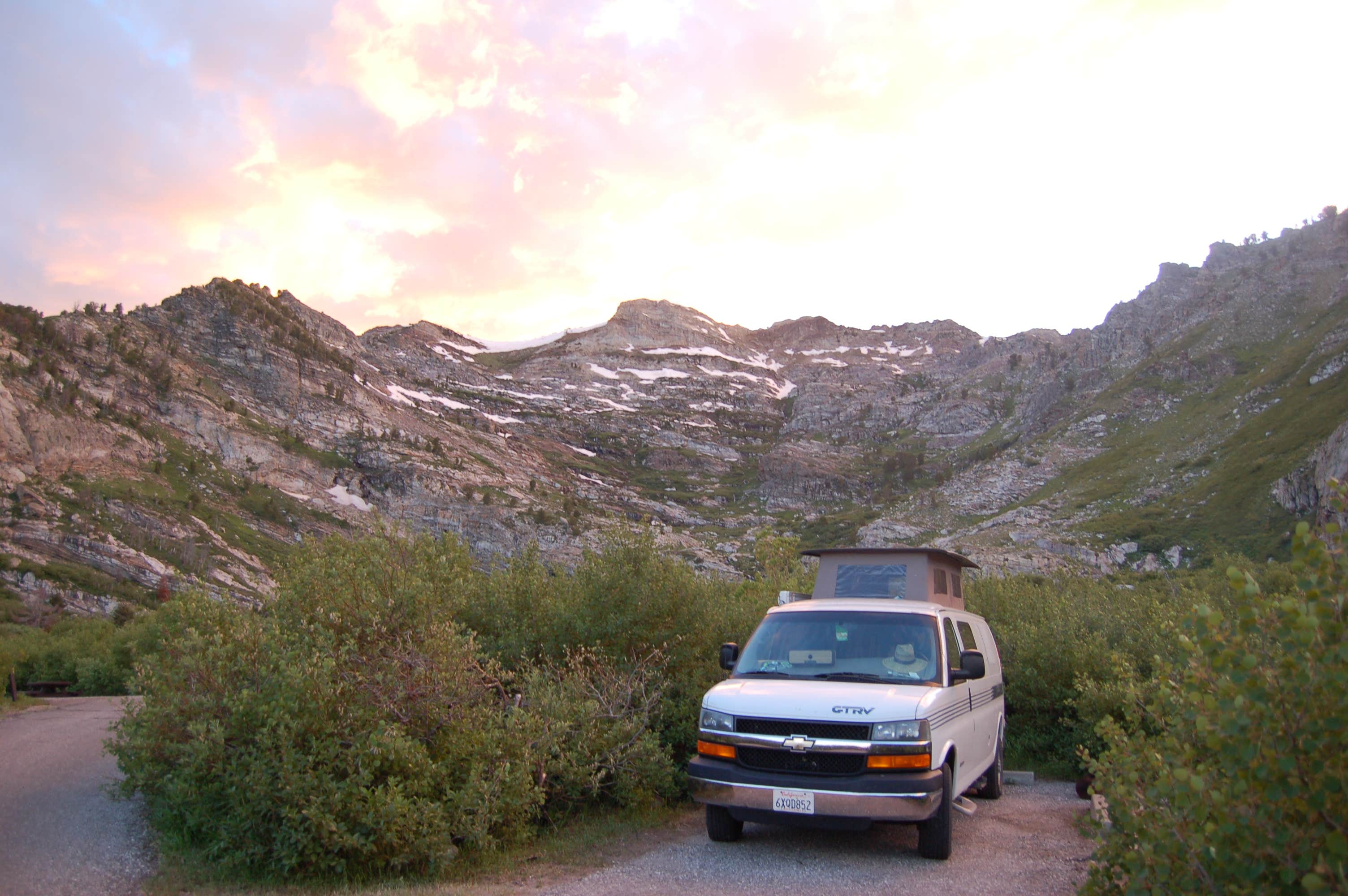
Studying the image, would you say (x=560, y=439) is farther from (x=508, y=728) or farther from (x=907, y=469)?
(x=508, y=728)

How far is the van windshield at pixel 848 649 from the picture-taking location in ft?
26.3

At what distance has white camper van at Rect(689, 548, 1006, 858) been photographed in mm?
6910

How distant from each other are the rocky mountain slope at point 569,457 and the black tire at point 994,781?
24498 mm

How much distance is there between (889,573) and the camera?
12.3 meters

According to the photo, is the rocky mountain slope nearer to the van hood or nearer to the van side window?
the van side window

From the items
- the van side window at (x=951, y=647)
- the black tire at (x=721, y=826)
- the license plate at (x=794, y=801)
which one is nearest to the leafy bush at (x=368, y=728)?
the black tire at (x=721, y=826)

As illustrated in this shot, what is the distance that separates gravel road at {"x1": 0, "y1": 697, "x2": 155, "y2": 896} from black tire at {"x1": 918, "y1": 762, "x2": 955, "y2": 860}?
265 inches

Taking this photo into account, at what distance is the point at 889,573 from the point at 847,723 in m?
5.51

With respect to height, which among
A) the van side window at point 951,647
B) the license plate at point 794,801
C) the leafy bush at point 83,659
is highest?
the van side window at point 951,647

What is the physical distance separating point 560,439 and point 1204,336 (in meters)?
114

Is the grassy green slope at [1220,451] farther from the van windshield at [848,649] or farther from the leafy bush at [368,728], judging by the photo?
the leafy bush at [368,728]

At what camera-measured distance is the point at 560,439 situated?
170 m

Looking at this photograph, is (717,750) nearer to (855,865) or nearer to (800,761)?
(800,761)

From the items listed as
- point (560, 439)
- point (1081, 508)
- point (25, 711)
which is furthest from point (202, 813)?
point (560, 439)
